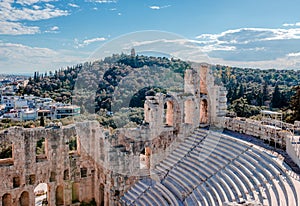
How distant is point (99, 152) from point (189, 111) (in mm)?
6416

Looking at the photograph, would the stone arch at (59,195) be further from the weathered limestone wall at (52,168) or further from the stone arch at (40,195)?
the stone arch at (40,195)

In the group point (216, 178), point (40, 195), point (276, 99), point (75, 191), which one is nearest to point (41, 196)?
point (40, 195)

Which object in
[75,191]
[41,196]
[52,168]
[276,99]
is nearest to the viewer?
[52,168]

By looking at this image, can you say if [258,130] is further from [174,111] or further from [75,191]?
[75,191]

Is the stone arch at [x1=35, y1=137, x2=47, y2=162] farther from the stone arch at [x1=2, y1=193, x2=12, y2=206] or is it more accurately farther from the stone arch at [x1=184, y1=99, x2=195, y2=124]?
the stone arch at [x1=184, y1=99, x2=195, y2=124]

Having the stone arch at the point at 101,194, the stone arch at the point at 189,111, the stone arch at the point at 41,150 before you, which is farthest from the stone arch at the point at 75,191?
the stone arch at the point at 189,111

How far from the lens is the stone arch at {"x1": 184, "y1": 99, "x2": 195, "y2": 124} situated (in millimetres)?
20019

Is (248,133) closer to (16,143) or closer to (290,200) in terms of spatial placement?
(290,200)

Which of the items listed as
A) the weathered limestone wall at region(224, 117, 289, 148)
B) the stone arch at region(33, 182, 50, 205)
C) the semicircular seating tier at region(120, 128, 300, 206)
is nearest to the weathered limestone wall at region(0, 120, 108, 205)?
the stone arch at region(33, 182, 50, 205)

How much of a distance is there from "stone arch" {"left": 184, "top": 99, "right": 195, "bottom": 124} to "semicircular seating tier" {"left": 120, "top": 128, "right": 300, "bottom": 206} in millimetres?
899

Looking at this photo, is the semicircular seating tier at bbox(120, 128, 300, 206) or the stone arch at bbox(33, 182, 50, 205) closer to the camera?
the semicircular seating tier at bbox(120, 128, 300, 206)

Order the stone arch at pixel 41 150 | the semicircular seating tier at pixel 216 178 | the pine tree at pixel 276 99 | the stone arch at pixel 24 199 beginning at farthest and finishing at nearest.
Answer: the pine tree at pixel 276 99, the stone arch at pixel 41 150, the stone arch at pixel 24 199, the semicircular seating tier at pixel 216 178

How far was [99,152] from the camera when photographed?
740 inches

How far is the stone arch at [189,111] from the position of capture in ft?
65.7
